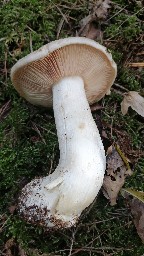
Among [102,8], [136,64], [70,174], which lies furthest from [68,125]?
[102,8]

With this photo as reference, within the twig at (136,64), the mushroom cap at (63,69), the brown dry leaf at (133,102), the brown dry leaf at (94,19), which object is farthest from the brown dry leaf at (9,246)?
the brown dry leaf at (94,19)

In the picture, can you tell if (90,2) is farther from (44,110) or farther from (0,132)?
(0,132)

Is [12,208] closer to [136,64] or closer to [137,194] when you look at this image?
[137,194]

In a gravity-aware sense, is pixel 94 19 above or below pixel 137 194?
above

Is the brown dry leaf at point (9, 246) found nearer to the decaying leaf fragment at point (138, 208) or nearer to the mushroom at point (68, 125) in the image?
the mushroom at point (68, 125)

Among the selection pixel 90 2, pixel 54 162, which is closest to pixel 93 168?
pixel 54 162

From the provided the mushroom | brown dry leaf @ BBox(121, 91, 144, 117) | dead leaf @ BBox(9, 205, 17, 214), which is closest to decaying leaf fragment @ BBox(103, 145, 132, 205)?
the mushroom

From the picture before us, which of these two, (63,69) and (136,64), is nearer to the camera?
(63,69)

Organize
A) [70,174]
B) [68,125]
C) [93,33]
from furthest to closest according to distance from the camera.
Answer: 1. [93,33]
2. [68,125]
3. [70,174]

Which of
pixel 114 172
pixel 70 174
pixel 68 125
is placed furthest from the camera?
pixel 114 172

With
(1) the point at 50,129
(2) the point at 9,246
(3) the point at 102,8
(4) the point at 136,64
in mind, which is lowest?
(2) the point at 9,246
